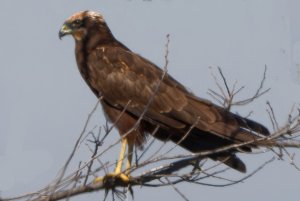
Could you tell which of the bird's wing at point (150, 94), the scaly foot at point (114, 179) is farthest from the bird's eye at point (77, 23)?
the scaly foot at point (114, 179)

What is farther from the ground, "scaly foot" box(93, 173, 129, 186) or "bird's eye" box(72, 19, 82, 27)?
"bird's eye" box(72, 19, 82, 27)

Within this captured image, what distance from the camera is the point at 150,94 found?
7875 millimetres

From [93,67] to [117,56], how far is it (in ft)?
0.89

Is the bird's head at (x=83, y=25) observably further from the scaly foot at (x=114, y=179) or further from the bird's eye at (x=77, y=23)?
the scaly foot at (x=114, y=179)

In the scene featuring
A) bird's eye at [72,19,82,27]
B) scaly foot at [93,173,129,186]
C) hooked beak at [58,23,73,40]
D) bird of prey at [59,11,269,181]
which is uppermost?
bird's eye at [72,19,82,27]

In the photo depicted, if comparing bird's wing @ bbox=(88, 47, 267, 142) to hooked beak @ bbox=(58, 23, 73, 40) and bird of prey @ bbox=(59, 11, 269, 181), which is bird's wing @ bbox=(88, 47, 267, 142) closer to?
bird of prey @ bbox=(59, 11, 269, 181)

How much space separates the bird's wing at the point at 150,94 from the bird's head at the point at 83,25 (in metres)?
0.37

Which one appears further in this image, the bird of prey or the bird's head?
the bird's head

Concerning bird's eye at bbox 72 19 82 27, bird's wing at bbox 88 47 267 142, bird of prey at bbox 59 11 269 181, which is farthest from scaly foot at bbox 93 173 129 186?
bird's eye at bbox 72 19 82 27

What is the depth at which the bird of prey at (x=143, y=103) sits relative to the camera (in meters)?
7.13

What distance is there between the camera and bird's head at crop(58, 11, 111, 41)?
28.0 ft

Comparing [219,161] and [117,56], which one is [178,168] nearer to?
[219,161]

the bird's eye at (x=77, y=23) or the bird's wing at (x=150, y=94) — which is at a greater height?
the bird's eye at (x=77, y=23)

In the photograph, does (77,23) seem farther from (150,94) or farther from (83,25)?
(150,94)
